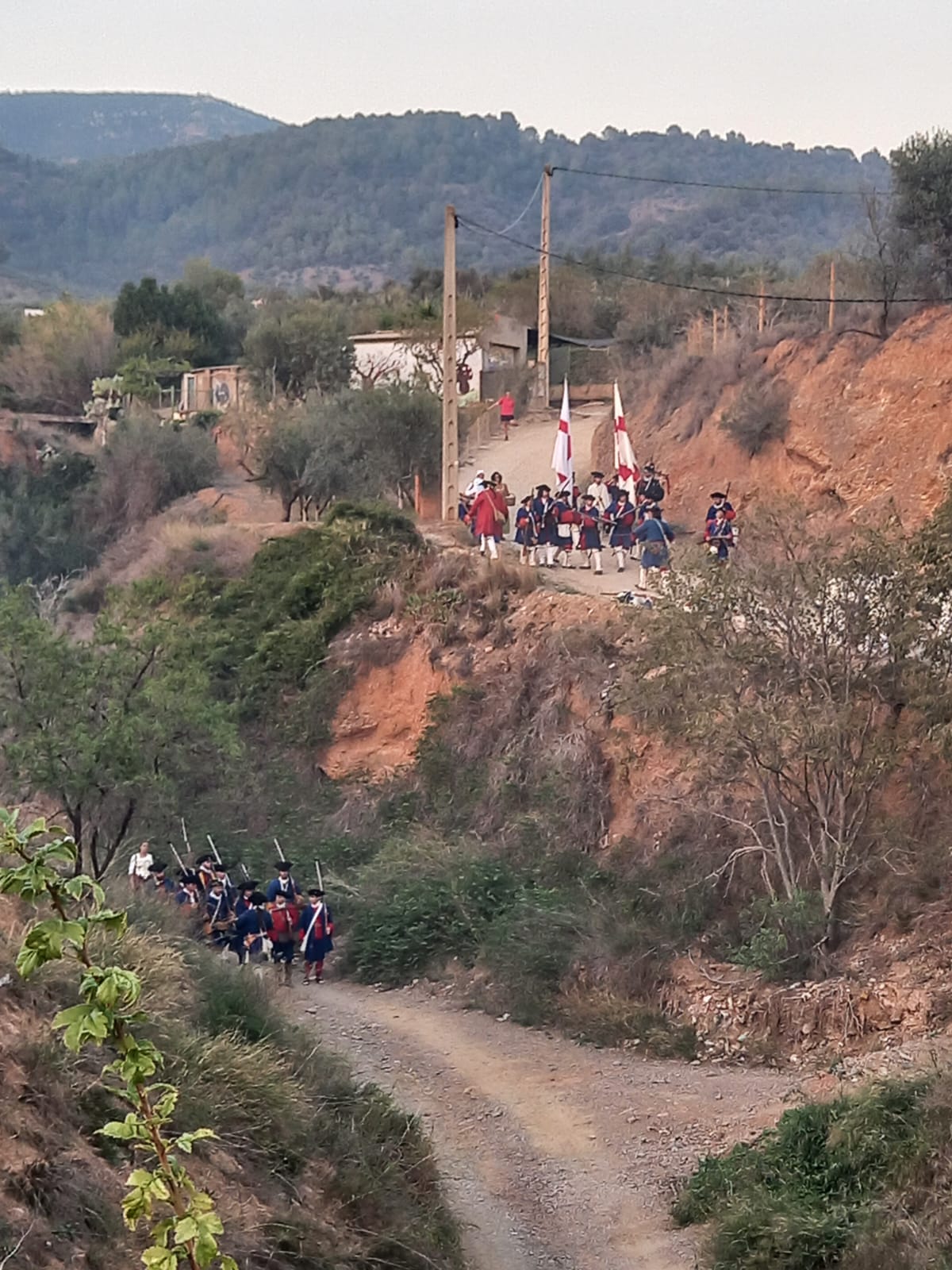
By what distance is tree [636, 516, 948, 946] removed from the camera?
14.0 m

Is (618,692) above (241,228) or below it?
below

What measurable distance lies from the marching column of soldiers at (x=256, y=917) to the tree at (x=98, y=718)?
0.92 metres

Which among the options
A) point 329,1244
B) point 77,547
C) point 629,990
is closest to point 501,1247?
point 329,1244

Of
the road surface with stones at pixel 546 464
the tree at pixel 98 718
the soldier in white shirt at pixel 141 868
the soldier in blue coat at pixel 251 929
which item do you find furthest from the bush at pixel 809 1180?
the road surface with stones at pixel 546 464

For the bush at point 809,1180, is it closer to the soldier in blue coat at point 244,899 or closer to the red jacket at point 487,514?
the soldier in blue coat at point 244,899

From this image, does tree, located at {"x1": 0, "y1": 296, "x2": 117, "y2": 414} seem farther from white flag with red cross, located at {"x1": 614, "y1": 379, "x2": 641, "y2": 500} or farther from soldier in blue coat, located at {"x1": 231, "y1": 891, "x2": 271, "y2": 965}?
soldier in blue coat, located at {"x1": 231, "y1": 891, "x2": 271, "y2": 965}

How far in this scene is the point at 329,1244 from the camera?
7996mm

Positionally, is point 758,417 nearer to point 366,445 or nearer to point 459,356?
point 366,445

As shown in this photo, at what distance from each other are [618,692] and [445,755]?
3.30m

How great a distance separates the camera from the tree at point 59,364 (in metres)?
45.3

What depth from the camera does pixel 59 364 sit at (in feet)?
150

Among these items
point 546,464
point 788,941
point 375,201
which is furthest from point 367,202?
point 788,941

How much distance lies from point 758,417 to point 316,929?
16193 mm

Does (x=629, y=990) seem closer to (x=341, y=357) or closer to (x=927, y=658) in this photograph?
(x=927, y=658)
